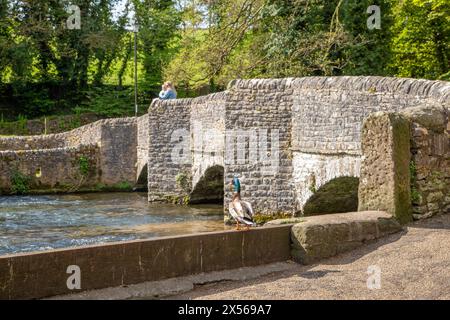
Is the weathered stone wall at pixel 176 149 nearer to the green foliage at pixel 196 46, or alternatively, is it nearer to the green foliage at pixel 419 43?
the green foliage at pixel 196 46

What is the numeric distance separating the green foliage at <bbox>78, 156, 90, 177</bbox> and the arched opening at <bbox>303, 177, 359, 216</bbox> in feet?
40.5

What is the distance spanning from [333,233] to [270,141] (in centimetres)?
732

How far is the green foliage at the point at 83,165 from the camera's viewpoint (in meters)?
24.8

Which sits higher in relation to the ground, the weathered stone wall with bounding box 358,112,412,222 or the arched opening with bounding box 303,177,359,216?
the weathered stone wall with bounding box 358,112,412,222

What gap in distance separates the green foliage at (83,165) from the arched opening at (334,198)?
12.3 metres

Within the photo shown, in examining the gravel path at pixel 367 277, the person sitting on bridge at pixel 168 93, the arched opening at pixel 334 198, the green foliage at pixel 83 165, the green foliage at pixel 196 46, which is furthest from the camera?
the green foliage at pixel 83 165

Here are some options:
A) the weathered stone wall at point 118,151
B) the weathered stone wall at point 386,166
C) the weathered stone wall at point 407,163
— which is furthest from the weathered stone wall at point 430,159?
the weathered stone wall at point 118,151

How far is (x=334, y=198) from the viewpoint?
14.4m

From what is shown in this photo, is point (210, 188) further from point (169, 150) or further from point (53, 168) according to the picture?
point (53, 168)

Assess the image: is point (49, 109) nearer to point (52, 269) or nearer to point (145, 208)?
point (145, 208)

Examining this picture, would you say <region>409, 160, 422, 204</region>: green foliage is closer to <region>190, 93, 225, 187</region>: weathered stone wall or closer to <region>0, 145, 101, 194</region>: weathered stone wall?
<region>190, 93, 225, 187</region>: weathered stone wall

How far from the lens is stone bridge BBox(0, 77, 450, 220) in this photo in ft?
39.2

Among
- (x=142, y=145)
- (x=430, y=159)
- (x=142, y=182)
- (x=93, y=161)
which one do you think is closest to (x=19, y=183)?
(x=93, y=161)

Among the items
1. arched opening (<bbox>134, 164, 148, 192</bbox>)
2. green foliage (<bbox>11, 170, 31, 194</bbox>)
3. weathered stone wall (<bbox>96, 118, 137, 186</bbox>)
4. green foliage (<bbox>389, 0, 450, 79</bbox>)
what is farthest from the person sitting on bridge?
green foliage (<bbox>389, 0, 450, 79</bbox>)
